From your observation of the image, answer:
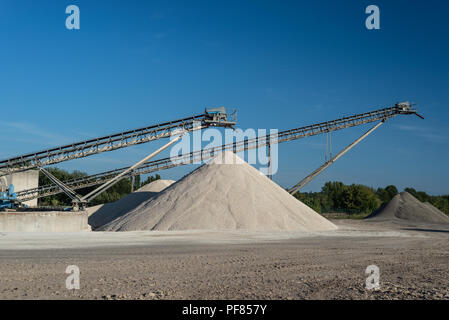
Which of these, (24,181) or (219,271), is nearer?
(219,271)

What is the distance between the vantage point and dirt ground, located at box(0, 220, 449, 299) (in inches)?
239

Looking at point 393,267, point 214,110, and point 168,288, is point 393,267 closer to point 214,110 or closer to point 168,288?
point 168,288

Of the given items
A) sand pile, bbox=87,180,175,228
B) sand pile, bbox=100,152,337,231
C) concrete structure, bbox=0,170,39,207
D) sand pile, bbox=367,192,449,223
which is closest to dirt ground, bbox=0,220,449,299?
sand pile, bbox=100,152,337,231

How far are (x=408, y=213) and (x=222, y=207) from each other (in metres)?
23.1

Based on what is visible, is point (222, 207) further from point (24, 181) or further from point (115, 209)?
point (24, 181)

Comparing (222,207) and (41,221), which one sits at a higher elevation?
(222,207)

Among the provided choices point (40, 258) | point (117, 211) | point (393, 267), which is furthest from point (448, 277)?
point (117, 211)

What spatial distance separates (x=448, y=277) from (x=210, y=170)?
17.0m

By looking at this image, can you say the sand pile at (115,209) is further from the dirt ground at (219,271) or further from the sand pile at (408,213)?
the sand pile at (408,213)

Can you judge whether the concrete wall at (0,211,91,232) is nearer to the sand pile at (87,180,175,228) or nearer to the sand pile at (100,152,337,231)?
the sand pile at (100,152,337,231)

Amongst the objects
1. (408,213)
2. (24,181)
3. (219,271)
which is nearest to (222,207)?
(219,271)

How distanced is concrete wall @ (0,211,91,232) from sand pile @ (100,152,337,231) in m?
1.57

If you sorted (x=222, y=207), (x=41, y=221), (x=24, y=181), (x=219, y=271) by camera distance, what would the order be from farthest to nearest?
(x=24, y=181), (x=222, y=207), (x=41, y=221), (x=219, y=271)

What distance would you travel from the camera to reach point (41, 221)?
1941cm
